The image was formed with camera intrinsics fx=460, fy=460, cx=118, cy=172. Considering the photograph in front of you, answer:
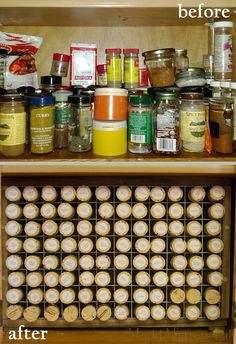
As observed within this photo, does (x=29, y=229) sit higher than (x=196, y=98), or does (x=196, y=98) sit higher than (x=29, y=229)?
(x=196, y=98)

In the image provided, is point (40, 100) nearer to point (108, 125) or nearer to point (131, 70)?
point (108, 125)

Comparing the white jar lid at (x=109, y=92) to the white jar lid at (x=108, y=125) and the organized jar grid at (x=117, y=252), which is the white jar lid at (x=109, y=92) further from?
the organized jar grid at (x=117, y=252)

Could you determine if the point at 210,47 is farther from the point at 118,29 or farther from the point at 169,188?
the point at 169,188

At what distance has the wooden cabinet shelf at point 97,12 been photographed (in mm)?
1131

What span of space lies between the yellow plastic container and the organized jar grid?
13 cm

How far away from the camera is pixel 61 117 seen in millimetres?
1245

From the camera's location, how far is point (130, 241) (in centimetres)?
133

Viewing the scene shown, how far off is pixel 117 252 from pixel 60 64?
1.92ft

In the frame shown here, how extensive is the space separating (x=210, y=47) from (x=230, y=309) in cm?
81

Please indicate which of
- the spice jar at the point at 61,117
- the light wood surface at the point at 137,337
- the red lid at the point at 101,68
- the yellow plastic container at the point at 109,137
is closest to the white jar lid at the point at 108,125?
the yellow plastic container at the point at 109,137

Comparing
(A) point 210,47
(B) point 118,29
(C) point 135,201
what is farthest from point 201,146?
(B) point 118,29

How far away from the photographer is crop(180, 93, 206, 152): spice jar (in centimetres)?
117

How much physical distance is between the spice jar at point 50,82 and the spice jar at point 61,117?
7cm

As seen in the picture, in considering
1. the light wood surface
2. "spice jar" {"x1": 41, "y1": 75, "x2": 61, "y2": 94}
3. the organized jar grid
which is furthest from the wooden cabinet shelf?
the light wood surface
